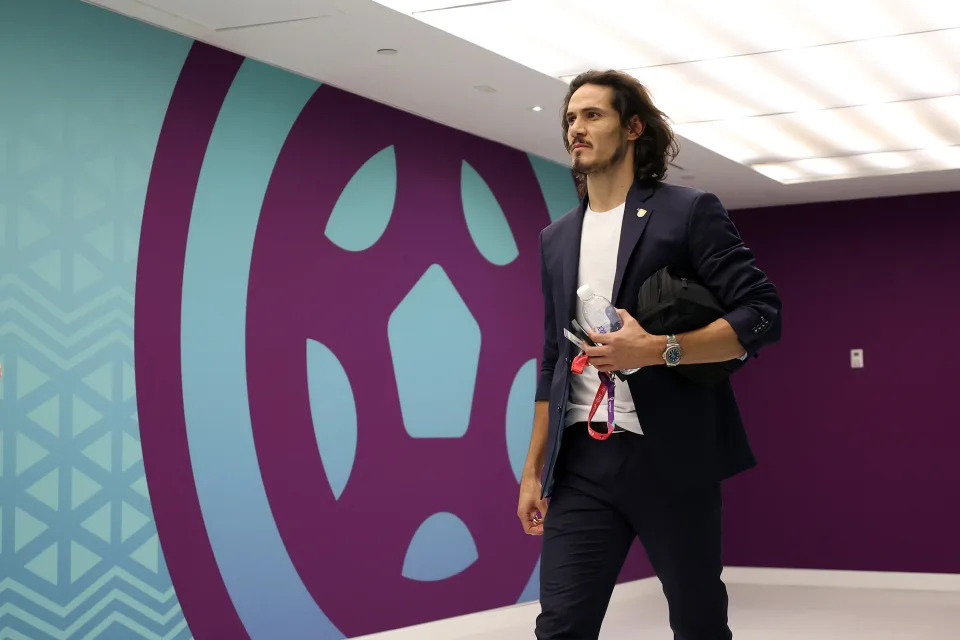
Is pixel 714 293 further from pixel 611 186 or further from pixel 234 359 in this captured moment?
pixel 234 359

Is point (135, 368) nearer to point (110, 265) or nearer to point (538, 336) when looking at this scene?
point (110, 265)

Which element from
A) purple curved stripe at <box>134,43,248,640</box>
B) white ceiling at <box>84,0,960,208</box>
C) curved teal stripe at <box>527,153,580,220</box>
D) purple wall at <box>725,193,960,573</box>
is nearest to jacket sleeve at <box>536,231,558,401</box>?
white ceiling at <box>84,0,960,208</box>

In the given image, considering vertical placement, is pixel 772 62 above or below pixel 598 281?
above

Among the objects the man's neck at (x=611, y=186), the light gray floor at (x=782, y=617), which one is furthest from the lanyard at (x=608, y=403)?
the light gray floor at (x=782, y=617)

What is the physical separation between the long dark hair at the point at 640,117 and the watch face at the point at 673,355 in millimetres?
415

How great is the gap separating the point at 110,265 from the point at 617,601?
14.3 feet

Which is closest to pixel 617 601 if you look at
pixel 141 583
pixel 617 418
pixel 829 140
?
pixel 829 140

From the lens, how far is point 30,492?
409cm

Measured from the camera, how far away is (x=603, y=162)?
2400 mm

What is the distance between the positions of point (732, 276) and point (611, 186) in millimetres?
335

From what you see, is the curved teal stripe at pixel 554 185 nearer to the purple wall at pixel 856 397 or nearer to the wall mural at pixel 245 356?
the wall mural at pixel 245 356

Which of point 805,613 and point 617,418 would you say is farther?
point 805,613

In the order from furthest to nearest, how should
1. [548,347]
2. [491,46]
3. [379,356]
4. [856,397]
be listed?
[856,397], [379,356], [491,46], [548,347]

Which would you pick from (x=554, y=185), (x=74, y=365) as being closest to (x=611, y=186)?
(x=74, y=365)
